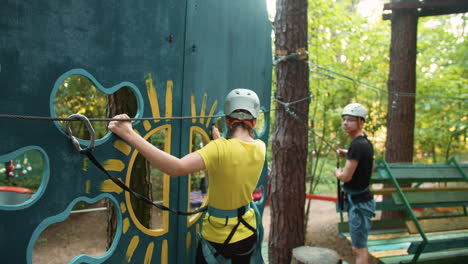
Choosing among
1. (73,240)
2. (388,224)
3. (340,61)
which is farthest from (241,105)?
(73,240)

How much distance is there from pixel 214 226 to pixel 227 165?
51cm

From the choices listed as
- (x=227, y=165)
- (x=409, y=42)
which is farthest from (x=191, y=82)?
(x=409, y=42)

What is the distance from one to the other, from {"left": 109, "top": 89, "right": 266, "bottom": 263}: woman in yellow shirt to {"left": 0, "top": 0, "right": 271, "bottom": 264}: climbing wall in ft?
1.42

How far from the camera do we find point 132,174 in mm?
3738

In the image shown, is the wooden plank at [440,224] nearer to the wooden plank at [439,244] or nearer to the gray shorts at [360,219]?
the wooden plank at [439,244]

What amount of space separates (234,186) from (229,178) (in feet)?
0.30

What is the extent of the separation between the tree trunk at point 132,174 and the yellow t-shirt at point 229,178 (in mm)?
1707

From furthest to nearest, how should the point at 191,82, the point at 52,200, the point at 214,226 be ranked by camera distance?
the point at 191,82
the point at 214,226
the point at 52,200

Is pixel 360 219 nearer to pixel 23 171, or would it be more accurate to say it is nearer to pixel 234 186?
pixel 234 186

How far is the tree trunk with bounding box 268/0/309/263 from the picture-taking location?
167 inches

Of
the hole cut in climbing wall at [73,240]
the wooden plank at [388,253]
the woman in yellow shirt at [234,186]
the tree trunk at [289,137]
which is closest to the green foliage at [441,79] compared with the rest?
the wooden plank at [388,253]

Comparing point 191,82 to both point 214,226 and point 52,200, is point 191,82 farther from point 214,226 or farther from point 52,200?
point 52,200

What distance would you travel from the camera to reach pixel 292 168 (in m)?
4.32

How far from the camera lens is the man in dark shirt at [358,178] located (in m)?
3.60
